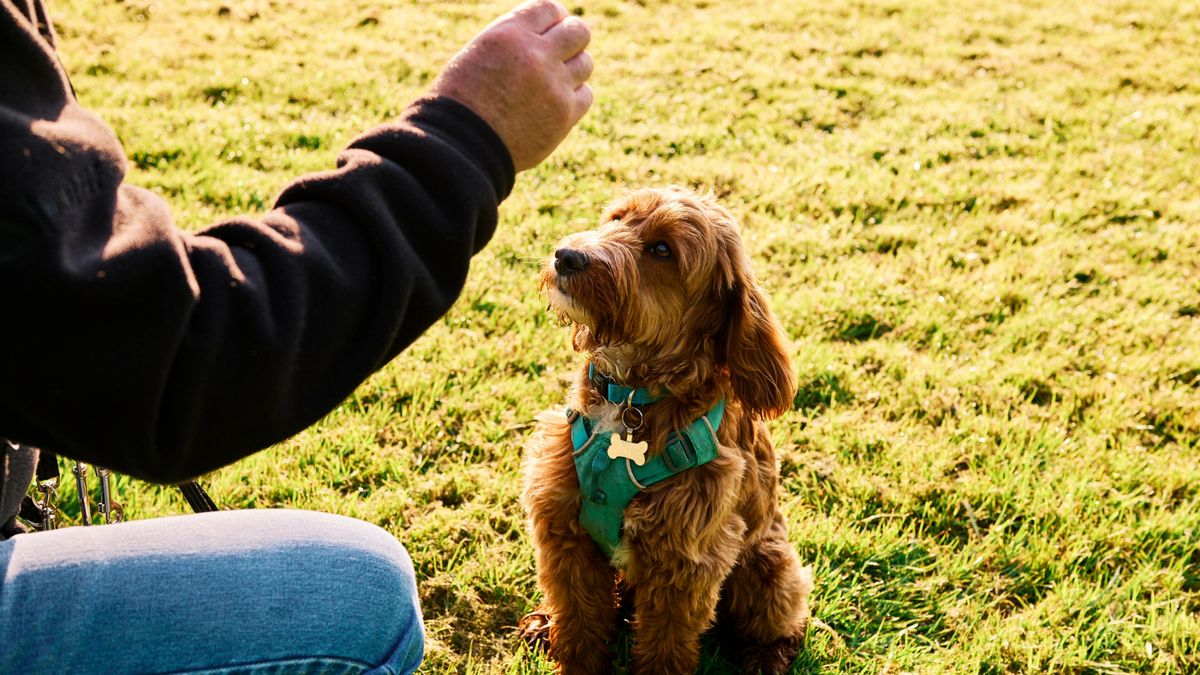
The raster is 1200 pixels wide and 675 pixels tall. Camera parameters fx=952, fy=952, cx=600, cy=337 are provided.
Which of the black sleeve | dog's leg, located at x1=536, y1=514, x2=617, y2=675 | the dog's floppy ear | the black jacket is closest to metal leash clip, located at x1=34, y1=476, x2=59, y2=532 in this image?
the black jacket

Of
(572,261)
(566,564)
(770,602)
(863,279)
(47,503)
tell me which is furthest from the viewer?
(863,279)

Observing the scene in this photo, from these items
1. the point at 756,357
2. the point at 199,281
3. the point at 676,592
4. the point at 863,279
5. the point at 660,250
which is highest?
the point at 199,281

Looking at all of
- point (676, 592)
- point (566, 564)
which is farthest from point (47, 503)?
point (676, 592)

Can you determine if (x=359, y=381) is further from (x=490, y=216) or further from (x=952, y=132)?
(x=952, y=132)

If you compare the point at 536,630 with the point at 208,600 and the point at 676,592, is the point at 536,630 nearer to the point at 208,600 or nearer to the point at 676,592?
the point at 676,592

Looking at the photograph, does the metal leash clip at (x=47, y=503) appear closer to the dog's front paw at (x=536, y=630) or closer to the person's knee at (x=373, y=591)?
the person's knee at (x=373, y=591)

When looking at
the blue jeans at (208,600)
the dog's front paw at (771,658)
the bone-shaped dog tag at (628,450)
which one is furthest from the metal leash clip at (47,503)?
the dog's front paw at (771,658)

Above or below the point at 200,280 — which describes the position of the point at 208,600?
below

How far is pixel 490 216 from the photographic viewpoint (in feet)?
5.33

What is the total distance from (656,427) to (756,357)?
15.1 inches

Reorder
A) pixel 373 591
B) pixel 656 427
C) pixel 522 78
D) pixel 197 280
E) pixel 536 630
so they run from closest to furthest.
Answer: pixel 197 280, pixel 522 78, pixel 373 591, pixel 656 427, pixel 536 630

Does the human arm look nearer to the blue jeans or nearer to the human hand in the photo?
the human hand

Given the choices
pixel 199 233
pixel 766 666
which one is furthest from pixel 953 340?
pixel 199 233

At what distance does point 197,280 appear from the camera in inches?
55.1
